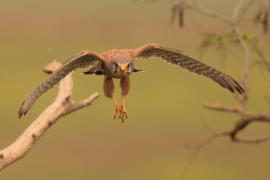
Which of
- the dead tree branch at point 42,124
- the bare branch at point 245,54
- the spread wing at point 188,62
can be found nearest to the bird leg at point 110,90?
the spread wing at point 188,62

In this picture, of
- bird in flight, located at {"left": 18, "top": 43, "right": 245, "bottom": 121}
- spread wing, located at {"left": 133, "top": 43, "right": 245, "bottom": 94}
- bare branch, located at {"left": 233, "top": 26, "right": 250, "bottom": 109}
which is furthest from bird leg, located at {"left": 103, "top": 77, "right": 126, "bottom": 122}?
bare branch, located at {"left": 233, "top": 26, "right": 250, "bottom": 109}

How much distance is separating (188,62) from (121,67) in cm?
90

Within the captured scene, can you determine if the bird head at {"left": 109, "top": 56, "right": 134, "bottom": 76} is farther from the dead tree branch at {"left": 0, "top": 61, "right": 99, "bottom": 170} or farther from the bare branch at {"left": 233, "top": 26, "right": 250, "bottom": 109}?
the bare branch at {"left": 233, "top": 26, "right": 250, "bottom": 109}

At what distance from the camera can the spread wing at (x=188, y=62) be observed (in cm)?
314

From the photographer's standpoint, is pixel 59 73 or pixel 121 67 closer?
pixel 121 67

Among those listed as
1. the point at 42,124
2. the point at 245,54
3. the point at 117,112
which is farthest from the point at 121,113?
the point at 245,54

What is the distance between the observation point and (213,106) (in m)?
5.20

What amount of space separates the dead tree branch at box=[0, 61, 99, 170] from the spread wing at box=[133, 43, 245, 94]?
611cm

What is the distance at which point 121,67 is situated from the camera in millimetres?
2549

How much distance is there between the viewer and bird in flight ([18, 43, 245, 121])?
8.64 ft

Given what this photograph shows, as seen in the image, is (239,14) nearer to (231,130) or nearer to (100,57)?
(231,130)

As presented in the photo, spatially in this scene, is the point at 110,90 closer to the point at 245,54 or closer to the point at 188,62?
the point at 188,62

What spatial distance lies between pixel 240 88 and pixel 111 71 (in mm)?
847

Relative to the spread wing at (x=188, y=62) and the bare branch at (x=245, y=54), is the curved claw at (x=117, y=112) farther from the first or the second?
the bare branch at (x=245, y=54)
